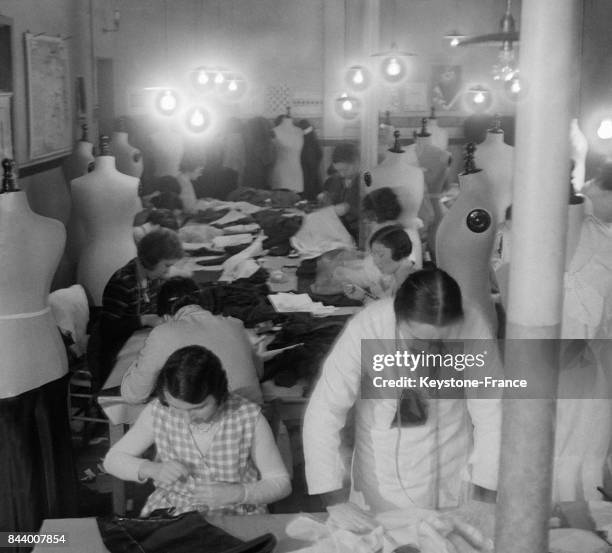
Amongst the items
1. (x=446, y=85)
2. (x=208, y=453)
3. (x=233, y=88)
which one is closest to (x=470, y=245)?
(x=208, y=453)

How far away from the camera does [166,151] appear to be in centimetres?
624

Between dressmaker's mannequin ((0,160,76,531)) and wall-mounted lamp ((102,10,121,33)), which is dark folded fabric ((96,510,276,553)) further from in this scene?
wall-mounted lamp ((102,10,121,33))

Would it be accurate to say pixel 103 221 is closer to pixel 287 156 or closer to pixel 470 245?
pixel 470 245

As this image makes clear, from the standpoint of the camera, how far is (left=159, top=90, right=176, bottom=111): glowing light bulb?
20.7 feet

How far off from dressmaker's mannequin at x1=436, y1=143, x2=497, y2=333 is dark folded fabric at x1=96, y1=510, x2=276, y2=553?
150 centimetres

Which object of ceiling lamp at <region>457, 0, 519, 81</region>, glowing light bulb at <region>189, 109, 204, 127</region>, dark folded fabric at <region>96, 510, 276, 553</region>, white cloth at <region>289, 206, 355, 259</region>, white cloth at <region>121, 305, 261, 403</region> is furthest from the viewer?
glowing light bulb at <region>189, 109, 204, 127</region>

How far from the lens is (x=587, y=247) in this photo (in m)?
2.84

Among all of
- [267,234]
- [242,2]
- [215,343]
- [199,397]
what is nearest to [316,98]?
[242,2]

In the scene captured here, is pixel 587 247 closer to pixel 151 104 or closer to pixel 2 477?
pixel 2 477

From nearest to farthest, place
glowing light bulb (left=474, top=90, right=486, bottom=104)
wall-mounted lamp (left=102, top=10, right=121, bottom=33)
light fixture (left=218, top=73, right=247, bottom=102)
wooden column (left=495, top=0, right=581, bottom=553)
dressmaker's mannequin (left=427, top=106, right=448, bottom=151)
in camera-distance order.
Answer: wooden column (left=495, top=0, right=581, bottom=553) < wall-mounted lamp (left=102, top=10, right=121, bottom=33) < dressmaker's mannequin (left=427, top=106, right=448, bottom=151) < light fixture (left=218, top=73, right=247, bottom=102) < glowing light bulb (left=474, top=90, right=486, bottom=104)

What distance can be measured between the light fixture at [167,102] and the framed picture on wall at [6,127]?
193 cm

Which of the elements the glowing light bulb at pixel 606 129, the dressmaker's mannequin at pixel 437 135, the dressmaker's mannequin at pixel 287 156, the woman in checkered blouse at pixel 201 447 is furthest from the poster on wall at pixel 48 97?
the glowing light bulb at pixel 606 129

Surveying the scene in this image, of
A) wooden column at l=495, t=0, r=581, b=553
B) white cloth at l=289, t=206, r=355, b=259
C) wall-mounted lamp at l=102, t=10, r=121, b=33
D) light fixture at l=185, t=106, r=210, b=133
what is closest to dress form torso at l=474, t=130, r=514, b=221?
white cloth at l=289, t=206, r=355, b=259

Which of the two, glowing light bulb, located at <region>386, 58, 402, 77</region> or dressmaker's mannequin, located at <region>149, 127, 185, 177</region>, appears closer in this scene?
dressmaker's mannequin, located at <region>149, 127, 185, 177</region>
